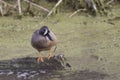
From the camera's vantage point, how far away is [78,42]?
352 inches

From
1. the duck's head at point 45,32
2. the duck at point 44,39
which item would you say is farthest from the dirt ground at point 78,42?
the duck's head at point 45,32

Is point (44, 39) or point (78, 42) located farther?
point (78, 42)

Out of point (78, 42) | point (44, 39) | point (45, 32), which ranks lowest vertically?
point (78, 42)

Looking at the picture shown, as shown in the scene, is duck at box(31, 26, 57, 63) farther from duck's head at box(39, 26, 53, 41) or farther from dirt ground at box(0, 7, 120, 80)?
dirt ground at box(0, 7, 120, 80)

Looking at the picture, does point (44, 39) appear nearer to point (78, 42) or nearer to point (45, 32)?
point (45, 32)

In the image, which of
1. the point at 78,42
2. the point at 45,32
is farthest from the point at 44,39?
the point at 78,42

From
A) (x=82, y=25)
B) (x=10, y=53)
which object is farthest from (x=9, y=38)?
(x=82, y=25)

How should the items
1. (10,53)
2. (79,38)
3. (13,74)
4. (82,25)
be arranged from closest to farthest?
(13,74), (10,53), (79,38), (82,25)

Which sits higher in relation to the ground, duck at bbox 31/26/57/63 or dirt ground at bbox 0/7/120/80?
duck at bbox 31/26/57/63

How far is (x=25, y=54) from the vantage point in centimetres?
845

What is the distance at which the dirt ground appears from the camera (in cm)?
752

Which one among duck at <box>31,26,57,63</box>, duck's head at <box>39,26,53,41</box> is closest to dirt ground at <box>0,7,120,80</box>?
duck at <box>31,26,57,63</box>

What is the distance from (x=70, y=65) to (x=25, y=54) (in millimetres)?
1035

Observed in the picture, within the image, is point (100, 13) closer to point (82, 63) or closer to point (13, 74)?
point (82, 63)
